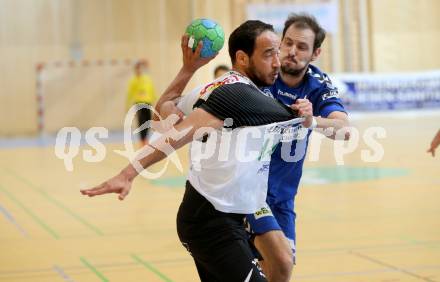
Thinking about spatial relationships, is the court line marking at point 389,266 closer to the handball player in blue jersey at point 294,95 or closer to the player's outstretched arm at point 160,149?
the handball player in blue jersey at point 294,95

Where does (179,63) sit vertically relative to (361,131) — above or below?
above

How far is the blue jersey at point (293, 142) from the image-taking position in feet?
19.0

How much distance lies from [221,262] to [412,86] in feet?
79.4

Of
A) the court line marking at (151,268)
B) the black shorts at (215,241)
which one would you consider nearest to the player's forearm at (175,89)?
the black shorts at (215,241)

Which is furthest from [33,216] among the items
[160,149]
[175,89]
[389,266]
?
[160,149]

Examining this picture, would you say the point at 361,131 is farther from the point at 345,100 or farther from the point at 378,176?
the point at 378,176

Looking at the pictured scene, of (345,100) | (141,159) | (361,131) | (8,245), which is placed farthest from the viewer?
(345,100)

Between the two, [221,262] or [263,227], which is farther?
[263,227]

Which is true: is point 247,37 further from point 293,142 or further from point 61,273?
point 61,273

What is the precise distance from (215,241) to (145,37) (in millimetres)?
24533

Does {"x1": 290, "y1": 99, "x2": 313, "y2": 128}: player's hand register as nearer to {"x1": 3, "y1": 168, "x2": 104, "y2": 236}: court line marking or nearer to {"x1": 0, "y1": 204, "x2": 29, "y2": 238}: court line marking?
{"x1": 3, "y1": 168, "x2": 104, "y2": 236}: court line marking

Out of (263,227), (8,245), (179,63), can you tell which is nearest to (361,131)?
(179,63)

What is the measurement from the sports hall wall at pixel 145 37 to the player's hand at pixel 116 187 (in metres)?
24.1

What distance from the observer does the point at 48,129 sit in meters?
27.8
